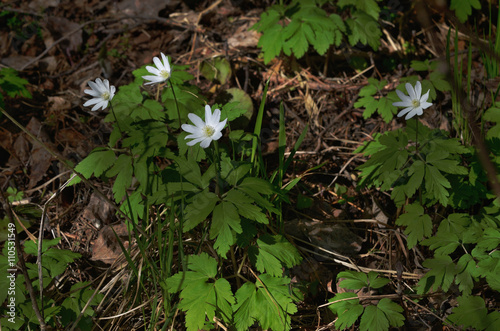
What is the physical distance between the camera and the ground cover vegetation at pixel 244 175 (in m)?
2.10

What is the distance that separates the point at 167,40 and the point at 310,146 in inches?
77.4

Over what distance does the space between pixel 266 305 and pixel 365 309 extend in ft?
1.74

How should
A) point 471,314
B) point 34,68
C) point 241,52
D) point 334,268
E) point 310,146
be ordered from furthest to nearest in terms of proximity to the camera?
point 34,68, point 241,52, point 310,146, point 334,268, point 471,314

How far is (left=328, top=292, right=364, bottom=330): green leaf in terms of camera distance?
2080 mm

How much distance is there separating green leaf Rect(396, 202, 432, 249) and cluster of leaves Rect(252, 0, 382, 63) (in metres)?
1.40

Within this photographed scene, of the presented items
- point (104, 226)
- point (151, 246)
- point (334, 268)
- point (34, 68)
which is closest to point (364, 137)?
point (334, 268)

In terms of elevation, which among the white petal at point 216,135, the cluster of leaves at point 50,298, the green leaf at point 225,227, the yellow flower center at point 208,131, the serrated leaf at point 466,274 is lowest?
the cluster of leaves at point 50,298

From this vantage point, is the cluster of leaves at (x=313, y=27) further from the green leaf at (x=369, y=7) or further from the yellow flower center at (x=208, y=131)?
the yellow flower center at (x=208, y=131)

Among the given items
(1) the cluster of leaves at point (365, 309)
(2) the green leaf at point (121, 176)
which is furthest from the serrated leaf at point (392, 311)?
(2) the green leaf at point (121, 176)

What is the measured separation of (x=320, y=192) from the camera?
2.99 m

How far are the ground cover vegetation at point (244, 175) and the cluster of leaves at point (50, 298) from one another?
0.01 metres

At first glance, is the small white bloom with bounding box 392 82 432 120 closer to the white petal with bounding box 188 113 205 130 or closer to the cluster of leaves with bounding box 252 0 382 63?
the cluster of leaves with bounding box 252 0 382 63

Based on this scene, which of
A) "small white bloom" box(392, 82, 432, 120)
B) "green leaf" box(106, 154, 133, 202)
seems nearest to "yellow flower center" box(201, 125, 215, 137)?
"green leaf" box(106, 154, 133, 202)

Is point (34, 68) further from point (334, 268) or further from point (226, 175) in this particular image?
point (334, 268)
